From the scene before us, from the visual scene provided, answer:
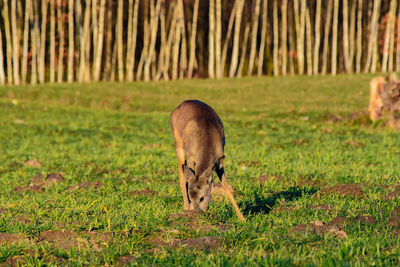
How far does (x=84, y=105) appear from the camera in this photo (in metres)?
35.2

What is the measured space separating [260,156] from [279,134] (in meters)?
7.16

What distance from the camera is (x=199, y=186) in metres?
6.84

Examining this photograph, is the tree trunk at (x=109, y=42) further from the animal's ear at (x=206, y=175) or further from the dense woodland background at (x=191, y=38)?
the animal's ear at (x=206, y=175)

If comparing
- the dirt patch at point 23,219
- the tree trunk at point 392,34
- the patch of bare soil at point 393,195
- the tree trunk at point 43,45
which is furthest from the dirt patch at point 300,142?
the tree trunk at point 392,34

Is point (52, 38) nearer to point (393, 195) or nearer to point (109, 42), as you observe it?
point (109, 42)

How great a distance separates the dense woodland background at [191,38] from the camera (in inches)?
1704

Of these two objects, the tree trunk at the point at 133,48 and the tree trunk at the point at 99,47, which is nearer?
the tree trunk at the point at 99,47

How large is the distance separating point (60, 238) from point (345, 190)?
4.72 meters

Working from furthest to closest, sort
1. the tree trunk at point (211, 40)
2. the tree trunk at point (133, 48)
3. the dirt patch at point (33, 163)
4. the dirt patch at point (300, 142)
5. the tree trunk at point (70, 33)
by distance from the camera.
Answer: the tree trunk at point (211, 40) → the tree trunk at point (133, 48) → the tree trunk at point (70, 33) → the dirt patch at point (300, 142) → the dirt patch at point (33, 163)

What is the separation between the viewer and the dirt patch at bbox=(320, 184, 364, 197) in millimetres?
8383

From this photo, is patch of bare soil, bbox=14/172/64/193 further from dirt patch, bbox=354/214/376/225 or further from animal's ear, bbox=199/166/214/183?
dirt patch, bbox=354/214/376/225

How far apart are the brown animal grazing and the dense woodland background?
118 feet

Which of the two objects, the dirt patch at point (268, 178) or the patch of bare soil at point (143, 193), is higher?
the dirt patch at point (268, 178)

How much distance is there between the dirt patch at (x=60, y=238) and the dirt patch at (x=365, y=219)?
342 cm
